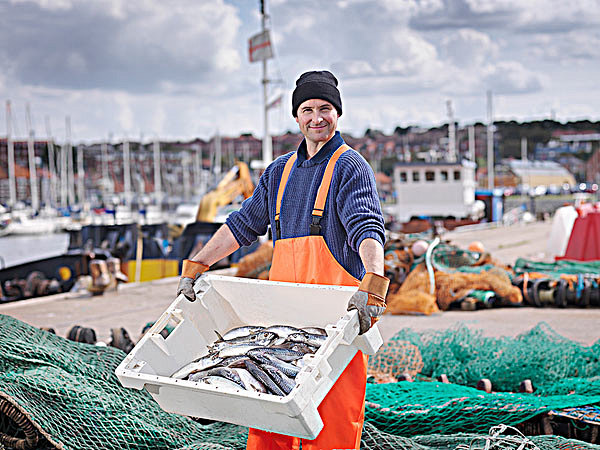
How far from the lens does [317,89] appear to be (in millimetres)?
2641

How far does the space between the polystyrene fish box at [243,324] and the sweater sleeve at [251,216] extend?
26 cm

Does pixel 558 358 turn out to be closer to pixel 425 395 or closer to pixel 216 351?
pixel 425 395

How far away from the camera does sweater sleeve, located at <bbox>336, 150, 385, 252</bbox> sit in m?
2.48

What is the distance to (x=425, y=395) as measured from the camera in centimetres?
362

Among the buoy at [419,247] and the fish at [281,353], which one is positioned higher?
the fish at [281,353]

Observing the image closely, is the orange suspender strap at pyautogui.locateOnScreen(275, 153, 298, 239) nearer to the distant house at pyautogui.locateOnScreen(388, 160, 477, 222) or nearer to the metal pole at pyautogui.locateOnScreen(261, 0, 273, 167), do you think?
the metal pole at pyautogui.locateOnScreen(261, 0, 273, 167)

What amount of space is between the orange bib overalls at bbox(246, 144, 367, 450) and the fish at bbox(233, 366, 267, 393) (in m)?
0.41

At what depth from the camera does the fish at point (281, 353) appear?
2264 mm

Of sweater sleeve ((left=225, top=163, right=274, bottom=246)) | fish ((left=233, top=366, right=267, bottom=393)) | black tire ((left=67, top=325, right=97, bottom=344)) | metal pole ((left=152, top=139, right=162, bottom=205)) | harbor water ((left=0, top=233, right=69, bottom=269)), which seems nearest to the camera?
fish ((left=233, top=366, right=267, bottom=393))

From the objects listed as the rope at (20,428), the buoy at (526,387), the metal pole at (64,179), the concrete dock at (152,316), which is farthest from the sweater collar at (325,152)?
the metal pole at (64,179)

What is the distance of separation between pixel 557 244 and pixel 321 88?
12.7 meters

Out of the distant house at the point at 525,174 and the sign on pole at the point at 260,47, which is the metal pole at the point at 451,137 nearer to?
the sign on pole at the point at 260,47

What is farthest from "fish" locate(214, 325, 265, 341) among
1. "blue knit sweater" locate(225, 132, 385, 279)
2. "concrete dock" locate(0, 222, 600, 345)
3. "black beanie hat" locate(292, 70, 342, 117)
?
"concrete dock" locate(0, 222, 600, 345)

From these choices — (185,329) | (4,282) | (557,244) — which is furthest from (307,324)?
(557,244)
